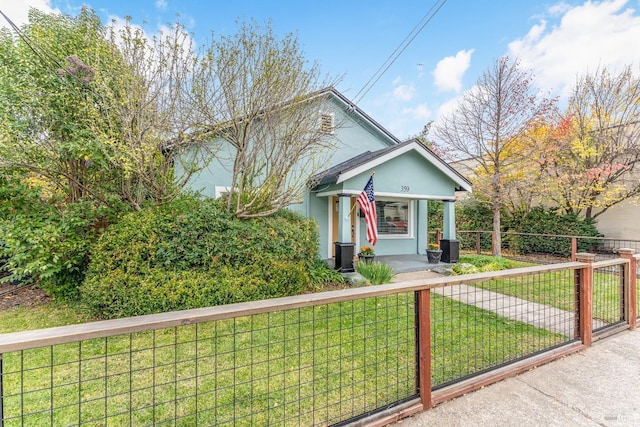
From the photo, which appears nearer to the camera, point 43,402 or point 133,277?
point 43,402

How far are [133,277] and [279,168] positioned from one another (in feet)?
10.8

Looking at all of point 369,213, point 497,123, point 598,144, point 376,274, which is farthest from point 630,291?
point 598,144

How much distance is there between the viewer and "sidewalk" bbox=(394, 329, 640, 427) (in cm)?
232

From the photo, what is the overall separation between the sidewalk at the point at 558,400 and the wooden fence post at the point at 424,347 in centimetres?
13

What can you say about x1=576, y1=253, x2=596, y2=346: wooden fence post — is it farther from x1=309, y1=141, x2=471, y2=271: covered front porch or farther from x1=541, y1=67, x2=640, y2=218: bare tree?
x1=541, y1=67, x2=640, y2=218: bare tree

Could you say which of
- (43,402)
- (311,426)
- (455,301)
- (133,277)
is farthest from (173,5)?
(455,301)

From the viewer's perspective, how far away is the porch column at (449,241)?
930 centimetres

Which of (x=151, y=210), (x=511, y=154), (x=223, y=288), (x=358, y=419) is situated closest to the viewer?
(x=358, y=419)

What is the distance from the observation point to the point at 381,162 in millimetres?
8461

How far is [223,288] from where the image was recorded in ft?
16.9

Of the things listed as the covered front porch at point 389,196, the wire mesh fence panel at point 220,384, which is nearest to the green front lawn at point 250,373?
the wire mesh fence panel at point 220,384

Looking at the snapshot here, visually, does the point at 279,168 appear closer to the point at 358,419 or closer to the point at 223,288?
the point at 223,288

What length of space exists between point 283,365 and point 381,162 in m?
6.54

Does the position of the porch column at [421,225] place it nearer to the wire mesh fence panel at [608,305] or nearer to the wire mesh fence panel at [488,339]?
the wire mesh fence panel at [608,305]
